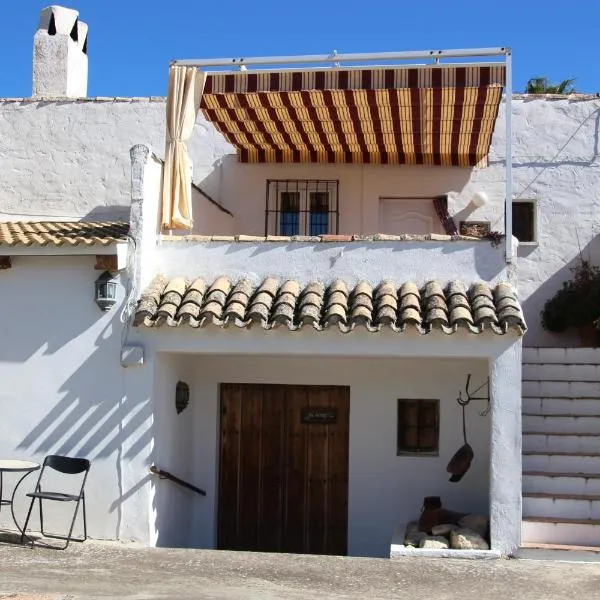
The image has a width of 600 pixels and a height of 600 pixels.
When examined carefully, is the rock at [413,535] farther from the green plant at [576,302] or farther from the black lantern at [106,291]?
the green plant at [576,302]

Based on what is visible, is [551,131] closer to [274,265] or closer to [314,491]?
[274,265]

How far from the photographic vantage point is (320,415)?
12742 millimetres

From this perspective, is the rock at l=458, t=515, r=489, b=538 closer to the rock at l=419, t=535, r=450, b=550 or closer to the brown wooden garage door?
the rock at l=419, t=535, r=450, b=550

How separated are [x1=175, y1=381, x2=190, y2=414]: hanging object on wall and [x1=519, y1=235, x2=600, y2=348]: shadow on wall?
6324 mm

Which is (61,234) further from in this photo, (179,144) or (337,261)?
(337,261)

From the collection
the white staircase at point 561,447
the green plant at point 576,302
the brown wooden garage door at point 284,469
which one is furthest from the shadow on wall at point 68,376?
the green plant at point 576,302

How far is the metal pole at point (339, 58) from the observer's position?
11.3 metres

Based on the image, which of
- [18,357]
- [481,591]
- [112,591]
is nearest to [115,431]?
[18,357]

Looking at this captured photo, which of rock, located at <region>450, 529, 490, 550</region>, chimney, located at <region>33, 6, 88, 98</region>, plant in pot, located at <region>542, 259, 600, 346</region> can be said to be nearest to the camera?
rock, located at <region>450, 529, 490, 550</region>

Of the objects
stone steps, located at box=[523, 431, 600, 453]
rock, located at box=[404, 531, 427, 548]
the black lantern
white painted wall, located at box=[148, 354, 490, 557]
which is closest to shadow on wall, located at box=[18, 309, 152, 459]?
the black lantern

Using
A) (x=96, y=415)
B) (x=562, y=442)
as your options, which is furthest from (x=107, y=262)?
(x=562, y=442)

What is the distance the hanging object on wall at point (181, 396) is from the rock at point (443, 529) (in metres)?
3.79

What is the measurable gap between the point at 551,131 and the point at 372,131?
3.48 metres

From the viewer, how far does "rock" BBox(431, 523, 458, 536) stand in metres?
10.6
